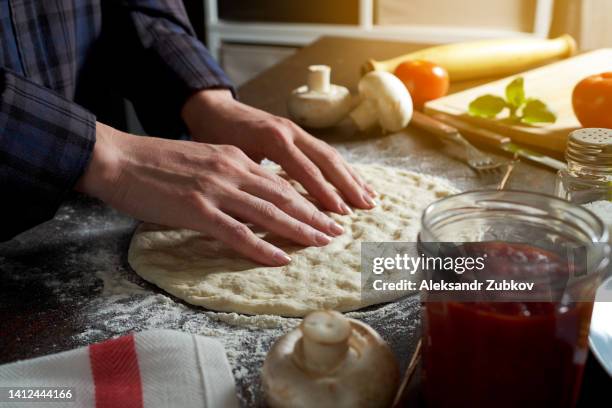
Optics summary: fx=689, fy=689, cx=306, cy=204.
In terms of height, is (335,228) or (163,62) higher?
(163,62)

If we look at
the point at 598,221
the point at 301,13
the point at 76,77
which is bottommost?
the point at 301,13

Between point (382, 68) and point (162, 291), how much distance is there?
1.11m

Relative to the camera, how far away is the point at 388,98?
1.65 meters

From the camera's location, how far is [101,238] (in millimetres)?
1237

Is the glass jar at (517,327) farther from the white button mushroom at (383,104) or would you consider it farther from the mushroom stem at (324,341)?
the white button mushroom at (383,104)

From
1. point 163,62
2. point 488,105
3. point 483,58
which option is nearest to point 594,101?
point 488,105

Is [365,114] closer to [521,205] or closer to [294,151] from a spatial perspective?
[294,151]

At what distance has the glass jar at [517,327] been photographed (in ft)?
2.09

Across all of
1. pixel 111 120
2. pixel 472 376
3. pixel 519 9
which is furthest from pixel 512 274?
pixel 519 9

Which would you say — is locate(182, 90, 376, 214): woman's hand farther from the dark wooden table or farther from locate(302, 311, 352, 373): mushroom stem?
locate(302, 311, 352, 373): mushroom stem

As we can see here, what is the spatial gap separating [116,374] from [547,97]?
142cm

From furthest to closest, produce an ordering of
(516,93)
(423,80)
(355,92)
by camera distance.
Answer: (355,92), (423,80), (516,93)

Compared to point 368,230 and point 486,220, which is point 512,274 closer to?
point 486,220

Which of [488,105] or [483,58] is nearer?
Result: [488,105]
